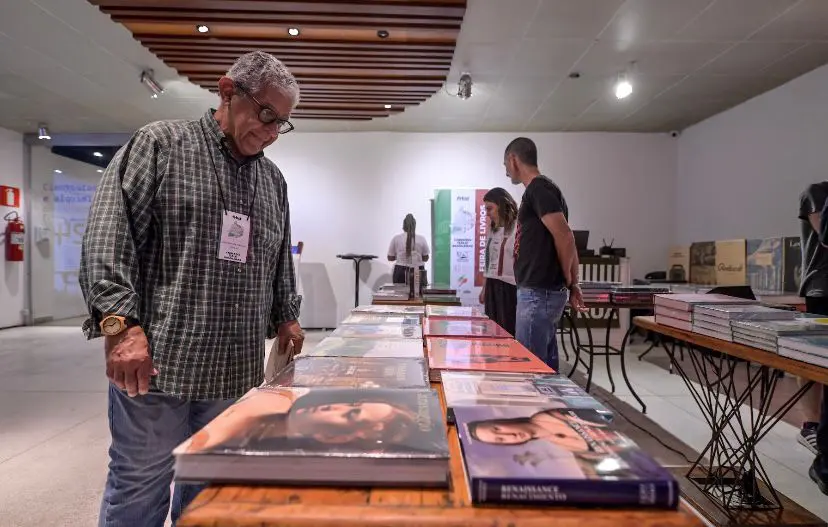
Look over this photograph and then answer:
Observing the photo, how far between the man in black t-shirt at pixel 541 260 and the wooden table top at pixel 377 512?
2.07 meters

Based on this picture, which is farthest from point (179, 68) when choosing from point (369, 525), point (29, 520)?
point (369, 525)

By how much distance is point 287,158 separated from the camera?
7.08 meters

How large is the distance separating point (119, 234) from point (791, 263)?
19.3 feet

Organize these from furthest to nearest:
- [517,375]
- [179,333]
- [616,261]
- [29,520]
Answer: [616,261]
[29,520]
[179,333]
[517,375]

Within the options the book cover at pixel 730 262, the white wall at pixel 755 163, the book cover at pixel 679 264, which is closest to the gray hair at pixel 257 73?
the white wall at pixel 755 163

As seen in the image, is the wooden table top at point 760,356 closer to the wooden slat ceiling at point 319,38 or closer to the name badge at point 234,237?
the name badge at point 234,237

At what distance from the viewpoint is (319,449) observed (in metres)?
0.55

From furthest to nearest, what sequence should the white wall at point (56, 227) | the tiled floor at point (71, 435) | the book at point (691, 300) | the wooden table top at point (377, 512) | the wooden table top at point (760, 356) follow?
the white wall at point (56, 227)
the tiled floor at point (71, 435)
the book at point (691, 300)
the wooden table top at point (760, 356)
the wooden table top at point (377, 512)

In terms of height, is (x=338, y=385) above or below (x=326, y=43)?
below

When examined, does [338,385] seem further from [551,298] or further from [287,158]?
[287,158]

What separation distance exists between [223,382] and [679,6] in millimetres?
4095

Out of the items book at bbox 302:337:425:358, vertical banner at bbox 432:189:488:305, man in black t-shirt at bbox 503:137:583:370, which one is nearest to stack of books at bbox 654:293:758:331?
man in black t-shirt at bbox 503:137:583:370

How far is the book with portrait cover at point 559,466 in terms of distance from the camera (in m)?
0.50

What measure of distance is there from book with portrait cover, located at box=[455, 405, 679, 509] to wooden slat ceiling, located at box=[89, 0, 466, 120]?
3.59 m
